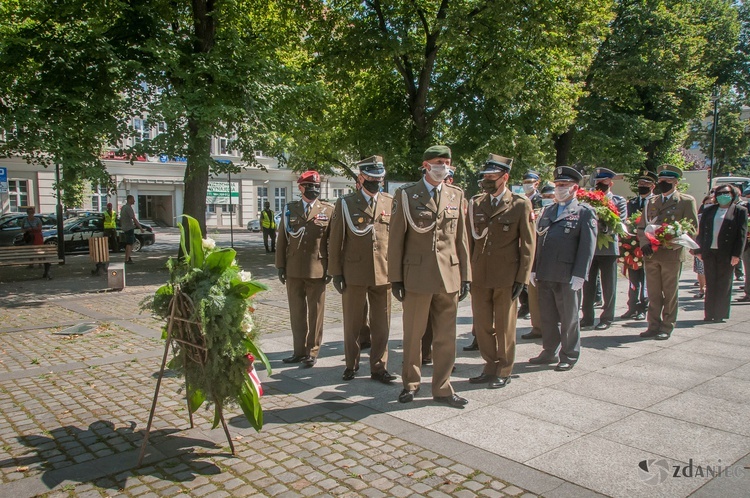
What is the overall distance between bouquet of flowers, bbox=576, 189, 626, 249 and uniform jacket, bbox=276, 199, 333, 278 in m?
3.68

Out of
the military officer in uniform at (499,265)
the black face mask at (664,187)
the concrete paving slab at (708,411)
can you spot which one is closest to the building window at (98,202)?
the black face mask at (664,187)

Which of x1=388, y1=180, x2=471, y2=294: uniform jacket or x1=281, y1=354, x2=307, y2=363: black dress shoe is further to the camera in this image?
x1=281, y1=354, x2=307, y2=363: black dress shoe

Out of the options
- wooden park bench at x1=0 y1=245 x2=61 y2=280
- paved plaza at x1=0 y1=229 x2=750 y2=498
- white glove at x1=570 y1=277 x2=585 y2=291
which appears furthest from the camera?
wooden park bench at x1=0 y1=245 x2=61 y2=280

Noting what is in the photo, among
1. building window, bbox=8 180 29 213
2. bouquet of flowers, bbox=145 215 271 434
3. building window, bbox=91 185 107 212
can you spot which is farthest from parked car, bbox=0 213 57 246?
bouquet of flowers, bbox=145 215 271 434

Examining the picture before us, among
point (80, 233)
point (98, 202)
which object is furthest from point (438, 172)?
point (98, 202)

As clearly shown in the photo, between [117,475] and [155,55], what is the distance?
37.3 feet

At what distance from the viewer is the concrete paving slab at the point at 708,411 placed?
4773 millimetres

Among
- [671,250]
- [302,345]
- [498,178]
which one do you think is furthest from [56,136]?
[671,250]

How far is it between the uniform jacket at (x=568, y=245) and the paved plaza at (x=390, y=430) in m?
1.08

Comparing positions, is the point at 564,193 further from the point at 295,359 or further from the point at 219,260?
the point at 219,260

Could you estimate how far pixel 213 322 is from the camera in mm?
4059

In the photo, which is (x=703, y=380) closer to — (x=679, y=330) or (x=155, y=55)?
(x=679, y=330)

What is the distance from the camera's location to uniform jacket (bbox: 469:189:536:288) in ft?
19.1

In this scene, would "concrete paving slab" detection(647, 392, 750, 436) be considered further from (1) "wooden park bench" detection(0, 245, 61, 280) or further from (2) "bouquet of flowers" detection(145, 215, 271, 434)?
(1) "wooden park bench" detection(0, 245, 61, 280)
